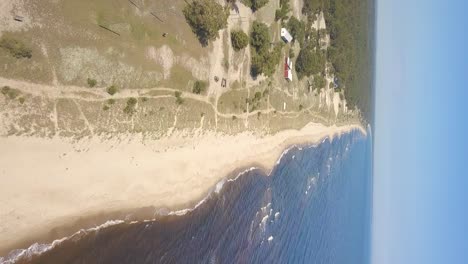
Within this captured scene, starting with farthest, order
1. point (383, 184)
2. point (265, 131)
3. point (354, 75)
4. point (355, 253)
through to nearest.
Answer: point (383, 184), point (354, 75), point (355, 253), point (265, 131)

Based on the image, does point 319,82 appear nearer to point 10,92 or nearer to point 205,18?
point 205,18

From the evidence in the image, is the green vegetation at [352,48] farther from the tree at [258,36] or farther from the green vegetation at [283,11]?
the tree at [258,36]

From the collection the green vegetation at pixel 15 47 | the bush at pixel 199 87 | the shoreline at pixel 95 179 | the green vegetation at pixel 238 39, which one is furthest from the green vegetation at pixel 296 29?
the green vegetation at pixel 15 47

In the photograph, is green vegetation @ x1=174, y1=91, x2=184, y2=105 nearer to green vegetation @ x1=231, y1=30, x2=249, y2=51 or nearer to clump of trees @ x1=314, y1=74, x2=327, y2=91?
green vegetation @ x1=231, y1=30, x2=249, y2=51

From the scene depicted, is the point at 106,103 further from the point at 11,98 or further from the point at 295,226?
the point at 295,226

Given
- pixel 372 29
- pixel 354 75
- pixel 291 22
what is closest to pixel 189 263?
pixel 291 22
